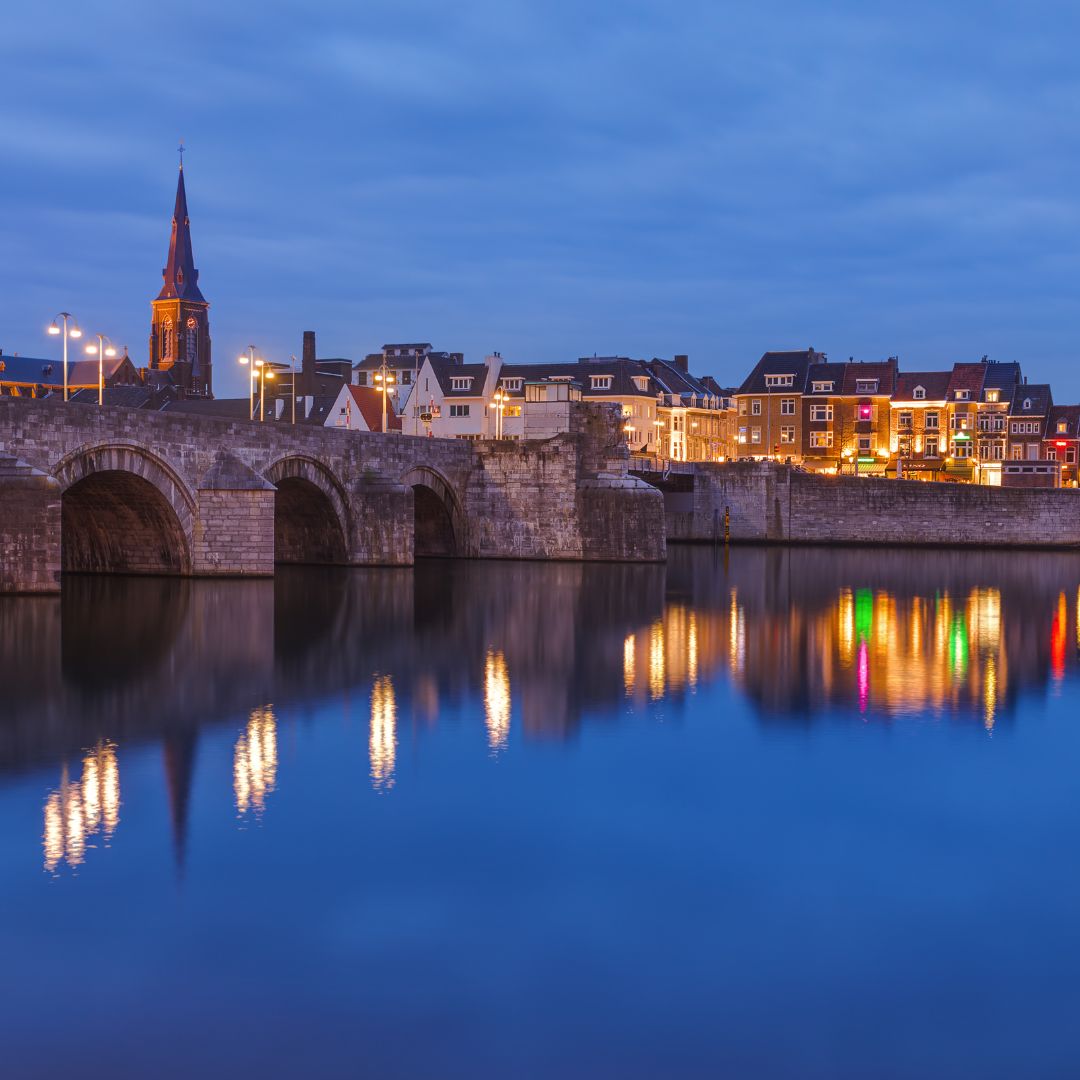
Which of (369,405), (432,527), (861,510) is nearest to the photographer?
(432,527)

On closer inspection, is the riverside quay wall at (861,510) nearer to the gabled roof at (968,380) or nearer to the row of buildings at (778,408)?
the row of buildings at (778,408)

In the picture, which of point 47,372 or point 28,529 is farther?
point 47,372

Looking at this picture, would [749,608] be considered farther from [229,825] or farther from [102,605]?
[229,825]

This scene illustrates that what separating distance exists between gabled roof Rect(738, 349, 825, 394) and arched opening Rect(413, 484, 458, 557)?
1507 inches

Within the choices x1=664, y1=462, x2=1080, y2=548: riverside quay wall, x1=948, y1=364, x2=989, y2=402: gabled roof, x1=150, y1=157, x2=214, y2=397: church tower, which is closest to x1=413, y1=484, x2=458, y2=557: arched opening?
x1=664, y1=462, x2=1080, y2=548: riverside quay wall

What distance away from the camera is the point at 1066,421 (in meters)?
80.6

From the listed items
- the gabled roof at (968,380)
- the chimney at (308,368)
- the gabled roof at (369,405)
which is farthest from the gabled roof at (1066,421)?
the chimney at (308,368)

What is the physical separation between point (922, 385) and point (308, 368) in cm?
3700

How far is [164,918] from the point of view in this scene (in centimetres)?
838

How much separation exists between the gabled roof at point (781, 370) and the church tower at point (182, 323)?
45.8 meters

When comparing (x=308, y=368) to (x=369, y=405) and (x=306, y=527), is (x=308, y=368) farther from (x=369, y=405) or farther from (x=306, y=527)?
(x=306, y=527)

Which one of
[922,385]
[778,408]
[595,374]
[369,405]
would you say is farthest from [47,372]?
[922,385]

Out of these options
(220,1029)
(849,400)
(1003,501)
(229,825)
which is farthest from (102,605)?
(849,400)

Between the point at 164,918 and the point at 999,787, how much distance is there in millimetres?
7768
